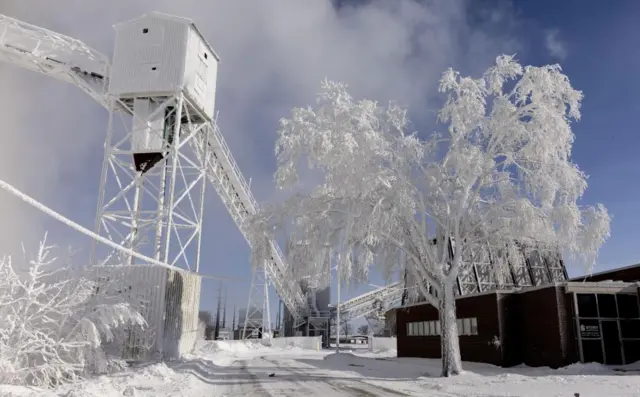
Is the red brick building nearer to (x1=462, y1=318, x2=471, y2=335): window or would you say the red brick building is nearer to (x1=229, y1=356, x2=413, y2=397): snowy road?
(x1=462, y1=318, x2=471, y2=335): window

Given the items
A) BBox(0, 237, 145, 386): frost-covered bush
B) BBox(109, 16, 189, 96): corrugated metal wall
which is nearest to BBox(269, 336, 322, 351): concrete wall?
BBox(109, 16, 189, 96): corrugated metal wall

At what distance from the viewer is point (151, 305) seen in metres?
20.2

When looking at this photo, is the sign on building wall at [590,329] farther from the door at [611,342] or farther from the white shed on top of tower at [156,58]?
the white shed on top of tower at [156,58]

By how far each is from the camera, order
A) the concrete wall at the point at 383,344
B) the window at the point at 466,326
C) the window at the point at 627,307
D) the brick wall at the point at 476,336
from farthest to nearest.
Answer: the concrete wall at the point at 383,344
the window at the point at 466,326
the brick wall at the point at 476,336
the window at the point at 627,307

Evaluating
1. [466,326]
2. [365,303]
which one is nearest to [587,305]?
[466,326]

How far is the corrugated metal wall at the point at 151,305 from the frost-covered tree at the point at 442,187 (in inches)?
170

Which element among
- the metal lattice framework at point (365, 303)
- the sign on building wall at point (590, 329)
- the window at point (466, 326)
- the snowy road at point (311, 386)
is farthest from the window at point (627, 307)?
the metal lattice framework at point (365, 303)

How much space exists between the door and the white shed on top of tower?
2045 centimetres

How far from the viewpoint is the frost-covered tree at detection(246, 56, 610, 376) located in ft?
59.3

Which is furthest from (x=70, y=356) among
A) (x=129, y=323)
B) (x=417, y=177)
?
(x=417, y=177)

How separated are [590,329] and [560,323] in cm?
122

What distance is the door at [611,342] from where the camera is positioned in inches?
816

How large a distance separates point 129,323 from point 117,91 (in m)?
11.3

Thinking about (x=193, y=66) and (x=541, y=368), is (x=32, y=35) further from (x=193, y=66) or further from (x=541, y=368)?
(x=541, y=368)
